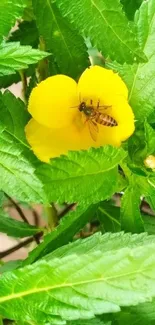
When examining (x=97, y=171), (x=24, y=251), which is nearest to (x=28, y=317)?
(x=97, y=171)

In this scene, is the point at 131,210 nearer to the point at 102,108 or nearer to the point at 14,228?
the point at 102,108

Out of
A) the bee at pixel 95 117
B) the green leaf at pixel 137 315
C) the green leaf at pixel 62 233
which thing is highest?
the bee at pixel 95 117

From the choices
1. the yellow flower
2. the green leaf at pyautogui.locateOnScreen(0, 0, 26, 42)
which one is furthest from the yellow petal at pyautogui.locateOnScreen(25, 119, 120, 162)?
the green leaf at pyautogui.locateOnScreen(0, 0, 26, 42)

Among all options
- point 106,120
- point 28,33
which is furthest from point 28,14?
point 106,120

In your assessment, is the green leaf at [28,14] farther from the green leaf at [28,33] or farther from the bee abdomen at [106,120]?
the bee abdomen at [106,120]

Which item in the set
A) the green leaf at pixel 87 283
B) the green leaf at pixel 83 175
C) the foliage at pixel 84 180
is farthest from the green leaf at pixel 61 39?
the green leaf at pixel 87 283

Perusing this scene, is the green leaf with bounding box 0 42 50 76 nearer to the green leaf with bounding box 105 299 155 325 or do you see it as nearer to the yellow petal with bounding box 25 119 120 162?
the yellow petal with bounding box 25 119 120 162

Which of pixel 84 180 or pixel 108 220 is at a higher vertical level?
pixel 84 180
